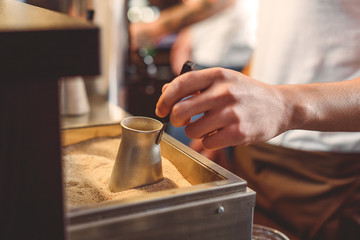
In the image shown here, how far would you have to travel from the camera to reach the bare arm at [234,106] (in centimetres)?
76

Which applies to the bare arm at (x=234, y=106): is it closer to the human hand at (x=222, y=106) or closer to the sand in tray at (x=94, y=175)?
the human hand at (x=222, y=106)

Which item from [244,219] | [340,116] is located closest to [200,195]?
[244,219]

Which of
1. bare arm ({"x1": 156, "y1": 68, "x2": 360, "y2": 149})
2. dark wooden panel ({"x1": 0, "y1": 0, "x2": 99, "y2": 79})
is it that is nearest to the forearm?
bare arm ({"x1": 156, "y1": 68, "x2": 360, "y2": 149})

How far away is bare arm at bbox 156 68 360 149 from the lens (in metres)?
0.76

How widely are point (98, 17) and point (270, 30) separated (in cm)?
98

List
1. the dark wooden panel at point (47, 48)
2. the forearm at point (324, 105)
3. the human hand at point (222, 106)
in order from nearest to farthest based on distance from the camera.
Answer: the dark wooden panel at point (47, 48)
the human hand at point (222, 106)
the forearm at point (324, 105)

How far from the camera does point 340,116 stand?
39.5 inches

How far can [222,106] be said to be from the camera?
760 mm

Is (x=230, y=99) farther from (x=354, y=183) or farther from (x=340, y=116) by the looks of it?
(x=354, y=183)

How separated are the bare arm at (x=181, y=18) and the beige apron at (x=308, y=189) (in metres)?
1.08

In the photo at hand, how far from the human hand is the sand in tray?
162 mm

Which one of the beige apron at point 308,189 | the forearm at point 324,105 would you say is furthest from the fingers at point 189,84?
the beige apron at point 308,189

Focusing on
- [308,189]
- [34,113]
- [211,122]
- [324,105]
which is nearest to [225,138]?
[211,122]

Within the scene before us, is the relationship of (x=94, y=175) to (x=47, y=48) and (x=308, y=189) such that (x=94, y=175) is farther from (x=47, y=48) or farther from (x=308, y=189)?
(x=308, y=189)
